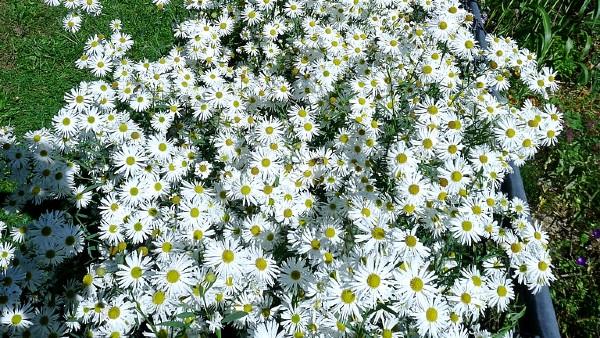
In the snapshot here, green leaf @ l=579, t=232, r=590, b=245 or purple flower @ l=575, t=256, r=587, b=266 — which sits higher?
green leaf @ l=579, t=232, r=590, b=245

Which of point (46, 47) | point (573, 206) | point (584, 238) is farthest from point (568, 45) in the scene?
point (46, 47)

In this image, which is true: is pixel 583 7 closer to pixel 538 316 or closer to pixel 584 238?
pixel 584 238

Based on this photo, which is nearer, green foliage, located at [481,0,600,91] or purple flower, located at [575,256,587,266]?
purple flower, located at [575,256,587,266]

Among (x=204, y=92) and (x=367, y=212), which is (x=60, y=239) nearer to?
(x=204, y=92)

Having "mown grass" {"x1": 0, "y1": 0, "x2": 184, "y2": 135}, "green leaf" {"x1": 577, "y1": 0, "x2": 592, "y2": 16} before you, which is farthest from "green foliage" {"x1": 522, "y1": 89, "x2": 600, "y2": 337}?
"mown grass" {"x1": 0, "y1": 0, "x2": 184, "y2": 135}

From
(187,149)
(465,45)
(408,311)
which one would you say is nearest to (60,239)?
(187,149)

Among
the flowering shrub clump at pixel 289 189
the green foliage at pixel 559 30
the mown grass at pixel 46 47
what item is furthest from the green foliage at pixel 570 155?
the mown grass at pixel 46 47

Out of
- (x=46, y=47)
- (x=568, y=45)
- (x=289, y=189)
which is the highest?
(x=568, y=45)

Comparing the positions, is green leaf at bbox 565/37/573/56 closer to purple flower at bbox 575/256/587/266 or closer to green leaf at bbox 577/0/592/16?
green leaf at bbox 577/0/592/16
